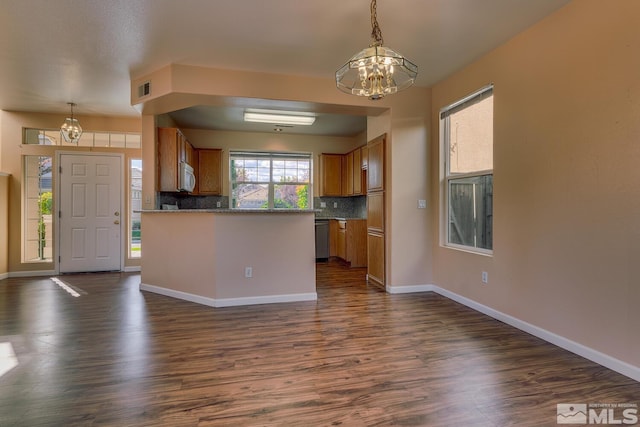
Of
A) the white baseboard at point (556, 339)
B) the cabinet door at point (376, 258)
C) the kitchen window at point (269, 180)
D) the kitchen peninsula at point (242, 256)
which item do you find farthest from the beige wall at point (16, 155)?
the white baseboard at point (556, 339)

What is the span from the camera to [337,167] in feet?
22.6

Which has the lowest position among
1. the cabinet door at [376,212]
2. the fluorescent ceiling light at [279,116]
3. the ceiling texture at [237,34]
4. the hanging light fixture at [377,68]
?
the cabinet door at [376,212]

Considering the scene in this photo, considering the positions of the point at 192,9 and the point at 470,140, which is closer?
the point at 192,9

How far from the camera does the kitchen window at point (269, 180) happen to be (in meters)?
6.72

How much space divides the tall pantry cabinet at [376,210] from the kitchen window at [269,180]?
2527 mm

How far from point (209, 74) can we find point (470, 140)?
9.74 ft

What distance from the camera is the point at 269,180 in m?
Result: 6.88

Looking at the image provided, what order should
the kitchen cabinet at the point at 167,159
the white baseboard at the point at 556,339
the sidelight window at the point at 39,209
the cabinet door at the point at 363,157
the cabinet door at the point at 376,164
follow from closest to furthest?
the white baseboard at the point at 556,339
the cabinet door at the point at 376,164
the kitchen cabinet at the point at 167,159
the sidelight window at the point at 39,209
the cabinet door at the point at 363,157

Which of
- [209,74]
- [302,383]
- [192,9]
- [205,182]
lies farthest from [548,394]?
[205,182]

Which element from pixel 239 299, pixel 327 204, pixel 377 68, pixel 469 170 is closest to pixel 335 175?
pixel 327 204

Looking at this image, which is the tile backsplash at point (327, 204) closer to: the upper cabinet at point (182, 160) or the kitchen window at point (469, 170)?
the upper cabinet at point (182, 160)

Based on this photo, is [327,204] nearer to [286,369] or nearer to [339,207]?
[339,207]

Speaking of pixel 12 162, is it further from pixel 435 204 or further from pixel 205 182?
pixel 435 204

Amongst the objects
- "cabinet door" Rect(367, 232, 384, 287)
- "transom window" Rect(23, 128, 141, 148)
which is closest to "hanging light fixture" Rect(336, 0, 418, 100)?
"cabinet door" Rect(367, 232, 384, 287)
